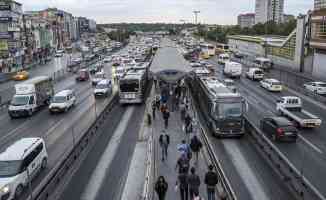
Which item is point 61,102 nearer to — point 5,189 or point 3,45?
point 5,189

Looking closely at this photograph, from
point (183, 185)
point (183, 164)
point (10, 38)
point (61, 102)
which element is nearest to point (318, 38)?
point (61, 102)

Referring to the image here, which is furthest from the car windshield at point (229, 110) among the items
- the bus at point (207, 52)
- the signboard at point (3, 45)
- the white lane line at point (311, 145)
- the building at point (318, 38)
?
the bus at point (207, 52)

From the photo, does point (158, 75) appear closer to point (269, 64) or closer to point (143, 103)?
point (143, 103)

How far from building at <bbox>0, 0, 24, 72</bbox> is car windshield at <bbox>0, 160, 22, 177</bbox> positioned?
5907 cm

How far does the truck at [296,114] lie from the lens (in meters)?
25.3

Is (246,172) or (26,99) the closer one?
(246,172)

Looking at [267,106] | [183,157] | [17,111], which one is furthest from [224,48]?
[183,157]

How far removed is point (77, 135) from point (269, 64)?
45729 mm

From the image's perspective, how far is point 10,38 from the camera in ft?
264

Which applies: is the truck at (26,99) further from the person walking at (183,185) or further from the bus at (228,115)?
the person walking at (183,185)

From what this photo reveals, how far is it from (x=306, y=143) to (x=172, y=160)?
937cm

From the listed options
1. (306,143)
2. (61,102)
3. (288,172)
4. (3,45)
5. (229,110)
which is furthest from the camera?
(3,45)

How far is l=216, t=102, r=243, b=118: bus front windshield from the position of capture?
2284 centimetres

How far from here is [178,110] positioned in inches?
1202
